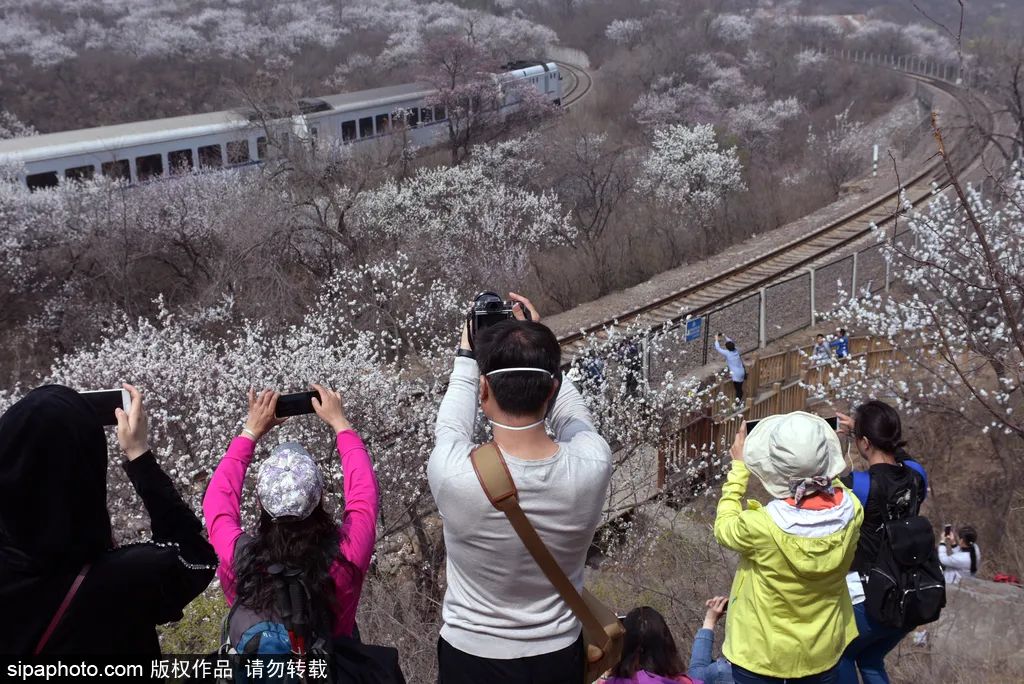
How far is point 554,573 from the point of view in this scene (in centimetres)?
245

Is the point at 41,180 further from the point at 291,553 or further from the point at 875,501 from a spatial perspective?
the point at 875,501

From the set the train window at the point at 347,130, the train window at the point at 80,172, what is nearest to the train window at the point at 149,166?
the train window at the point at 80,172

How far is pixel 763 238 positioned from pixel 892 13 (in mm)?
64789

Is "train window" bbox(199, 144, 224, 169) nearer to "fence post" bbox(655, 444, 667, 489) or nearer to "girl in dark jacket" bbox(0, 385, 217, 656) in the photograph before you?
"fence post" bbox(655, 444, 667, 489)

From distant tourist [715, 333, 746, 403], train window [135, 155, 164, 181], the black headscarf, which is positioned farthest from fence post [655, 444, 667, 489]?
train window [135, 155, 164, 181]

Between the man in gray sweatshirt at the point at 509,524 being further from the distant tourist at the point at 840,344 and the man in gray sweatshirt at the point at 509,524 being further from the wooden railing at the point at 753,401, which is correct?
the distant tourist at the point at 840,344

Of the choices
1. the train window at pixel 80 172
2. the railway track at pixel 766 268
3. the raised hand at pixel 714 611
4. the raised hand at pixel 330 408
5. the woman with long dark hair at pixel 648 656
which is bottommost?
the railway track at pixel 766 268

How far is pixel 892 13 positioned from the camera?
76062 mm

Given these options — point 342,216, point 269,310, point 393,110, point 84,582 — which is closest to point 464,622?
point 84,582

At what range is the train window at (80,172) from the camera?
66.7 ft

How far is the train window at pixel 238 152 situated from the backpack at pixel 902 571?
75.5ft

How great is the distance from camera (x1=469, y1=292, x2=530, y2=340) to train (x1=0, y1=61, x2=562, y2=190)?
19668mm

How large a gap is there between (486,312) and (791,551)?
126cm

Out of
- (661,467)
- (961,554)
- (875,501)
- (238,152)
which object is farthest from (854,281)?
(238,152)
